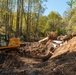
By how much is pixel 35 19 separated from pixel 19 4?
59.3 ft

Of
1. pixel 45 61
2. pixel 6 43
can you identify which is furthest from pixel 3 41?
pixel 45 61

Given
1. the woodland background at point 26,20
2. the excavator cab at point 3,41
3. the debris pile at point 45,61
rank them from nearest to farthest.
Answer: the debris pile at point 45,61, the excavator cab at point 3,41, the woodland background at point 26,20

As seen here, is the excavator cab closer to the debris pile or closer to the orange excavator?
the orange excavator

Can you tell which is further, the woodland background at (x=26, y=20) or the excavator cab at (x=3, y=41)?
the woodland background at (x=26, y=20)

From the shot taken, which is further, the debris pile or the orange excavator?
the orange excavator

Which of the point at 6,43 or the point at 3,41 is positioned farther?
the point at 6,43

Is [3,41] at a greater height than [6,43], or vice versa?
[3,41]

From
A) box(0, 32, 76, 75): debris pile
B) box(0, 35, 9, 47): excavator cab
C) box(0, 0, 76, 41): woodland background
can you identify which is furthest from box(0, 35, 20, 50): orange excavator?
box(0, 0, 76, 41): woodland background

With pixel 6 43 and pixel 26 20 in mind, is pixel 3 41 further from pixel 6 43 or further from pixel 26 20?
pixel 26 20

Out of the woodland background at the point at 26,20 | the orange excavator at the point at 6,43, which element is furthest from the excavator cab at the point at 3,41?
the woodland background at the point at 26,20

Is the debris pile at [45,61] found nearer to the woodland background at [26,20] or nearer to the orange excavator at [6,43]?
the orange excavator at [6,43]

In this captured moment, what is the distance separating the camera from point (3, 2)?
3747cm

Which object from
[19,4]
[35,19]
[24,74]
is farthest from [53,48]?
[35,19]

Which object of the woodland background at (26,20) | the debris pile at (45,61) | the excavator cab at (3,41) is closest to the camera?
the debris pile at (45,61)
